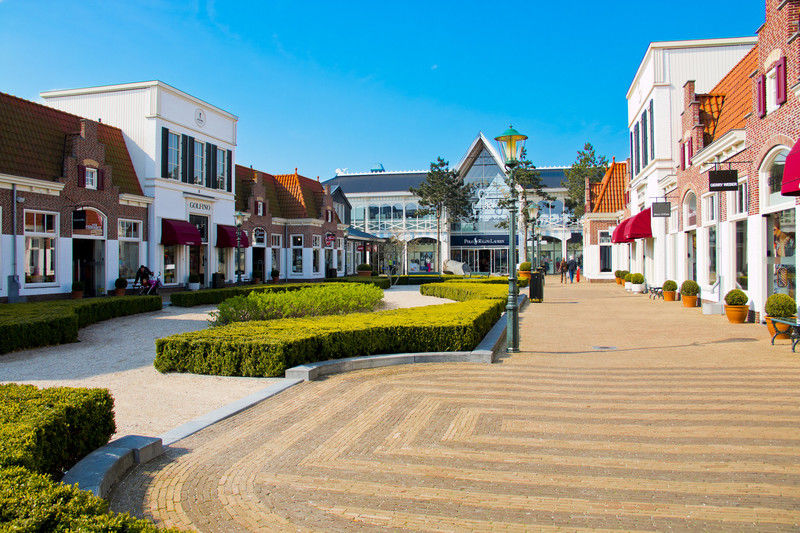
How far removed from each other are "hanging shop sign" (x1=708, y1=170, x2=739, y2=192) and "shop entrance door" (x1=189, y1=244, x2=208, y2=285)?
→ 2458 centimetres

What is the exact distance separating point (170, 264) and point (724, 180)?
24460mm

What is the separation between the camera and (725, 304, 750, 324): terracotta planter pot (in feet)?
48.0

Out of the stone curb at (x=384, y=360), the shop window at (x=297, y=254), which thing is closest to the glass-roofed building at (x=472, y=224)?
the shop window at (x=297, y=254)

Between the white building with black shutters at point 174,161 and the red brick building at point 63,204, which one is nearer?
the red brick building at point 63,204

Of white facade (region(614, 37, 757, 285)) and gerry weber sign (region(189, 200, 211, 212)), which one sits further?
gerry weber sign (region(189, 200, 211, 212))

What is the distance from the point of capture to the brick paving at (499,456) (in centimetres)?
397

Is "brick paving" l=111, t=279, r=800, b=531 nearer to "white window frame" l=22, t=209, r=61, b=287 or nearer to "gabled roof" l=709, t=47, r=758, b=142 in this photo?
"gabled roof" l=709, t=47, r=758, b=142

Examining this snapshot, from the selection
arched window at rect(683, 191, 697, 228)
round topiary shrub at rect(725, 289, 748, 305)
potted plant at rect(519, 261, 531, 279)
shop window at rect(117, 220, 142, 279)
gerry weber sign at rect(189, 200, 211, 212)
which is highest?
gerry weber sign at rect(189, 200, 211, 212)

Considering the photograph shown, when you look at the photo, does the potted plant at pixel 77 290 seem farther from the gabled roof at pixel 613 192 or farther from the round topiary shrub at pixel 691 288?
the gabled roof at pixel 613 192

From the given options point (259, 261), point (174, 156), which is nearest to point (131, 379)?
point (174, 156)

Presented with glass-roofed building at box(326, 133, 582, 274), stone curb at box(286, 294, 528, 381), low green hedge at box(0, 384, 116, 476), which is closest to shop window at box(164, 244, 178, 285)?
stone curb at box(286, 294, 528, 381)

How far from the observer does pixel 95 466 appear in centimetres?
437

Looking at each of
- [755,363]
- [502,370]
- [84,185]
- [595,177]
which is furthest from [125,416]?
[595,177]

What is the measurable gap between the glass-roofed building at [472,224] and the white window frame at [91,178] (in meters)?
36.5
